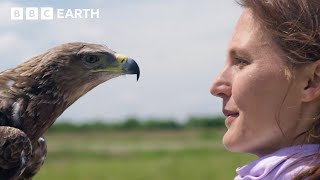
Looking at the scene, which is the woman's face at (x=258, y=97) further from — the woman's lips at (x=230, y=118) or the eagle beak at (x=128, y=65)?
the eagle beak at (x=128, y=65)

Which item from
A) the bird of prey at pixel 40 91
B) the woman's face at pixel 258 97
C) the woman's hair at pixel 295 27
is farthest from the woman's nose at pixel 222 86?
the bird of prey at pixel 40 91

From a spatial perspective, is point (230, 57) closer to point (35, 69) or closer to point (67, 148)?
point (35, 69)

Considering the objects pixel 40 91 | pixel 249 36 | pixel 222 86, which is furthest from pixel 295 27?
pixel 40 91

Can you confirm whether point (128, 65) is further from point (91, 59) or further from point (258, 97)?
point (258, 97)

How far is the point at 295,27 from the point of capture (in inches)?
63.3

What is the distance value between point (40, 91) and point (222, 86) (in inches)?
61.3

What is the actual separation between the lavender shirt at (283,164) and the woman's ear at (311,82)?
0.11 m

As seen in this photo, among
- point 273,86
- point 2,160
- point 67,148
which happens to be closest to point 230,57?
point 273,86

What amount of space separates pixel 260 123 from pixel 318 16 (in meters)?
0.27

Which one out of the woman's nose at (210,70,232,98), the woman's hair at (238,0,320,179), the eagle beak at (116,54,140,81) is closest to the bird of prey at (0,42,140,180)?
the eagle beak at (116,54,140,81)

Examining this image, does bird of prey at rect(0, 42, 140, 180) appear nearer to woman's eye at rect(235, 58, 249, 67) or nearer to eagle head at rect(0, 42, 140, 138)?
eagle head at rect(0, 42, 140, 138)

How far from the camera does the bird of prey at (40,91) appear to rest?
2953mm

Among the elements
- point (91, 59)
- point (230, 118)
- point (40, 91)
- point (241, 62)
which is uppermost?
point (241, 62)

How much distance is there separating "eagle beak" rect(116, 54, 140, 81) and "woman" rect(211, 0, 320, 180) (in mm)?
1612
